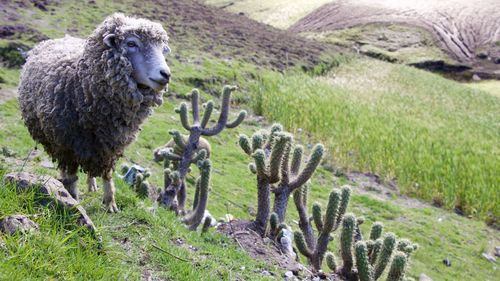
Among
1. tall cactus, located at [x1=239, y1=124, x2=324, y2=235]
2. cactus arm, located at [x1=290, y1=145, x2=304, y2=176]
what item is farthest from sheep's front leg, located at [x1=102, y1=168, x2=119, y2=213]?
cactus arm, located at [x1=290, y1=145, x2=304, y2=176]

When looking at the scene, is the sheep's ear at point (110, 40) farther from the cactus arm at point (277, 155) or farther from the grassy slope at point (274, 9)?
the grassy slope at point (274, 9)

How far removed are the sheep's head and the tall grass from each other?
8.54 m

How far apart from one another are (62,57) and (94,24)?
12.1 meters

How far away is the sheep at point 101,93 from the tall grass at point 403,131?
8.32 m

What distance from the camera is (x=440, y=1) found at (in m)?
48.8

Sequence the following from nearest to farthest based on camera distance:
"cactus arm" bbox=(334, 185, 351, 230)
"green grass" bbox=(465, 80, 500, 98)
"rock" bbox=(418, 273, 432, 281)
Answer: "cactus arm" bbox=(334, 185, 351, 230) → "rock" bbox=(418, 273, 432, 281) → "green grass" bbox=(465, 80, 500, 98)

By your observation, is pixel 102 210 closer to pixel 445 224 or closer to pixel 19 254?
pixel 19 254

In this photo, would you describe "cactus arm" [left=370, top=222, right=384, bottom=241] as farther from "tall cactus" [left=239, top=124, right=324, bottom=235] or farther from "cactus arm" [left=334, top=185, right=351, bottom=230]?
"tall cactus" [left=239, top=124, right=324, bottom=235]

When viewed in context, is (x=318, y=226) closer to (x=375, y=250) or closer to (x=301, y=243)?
(x=301, y=243)

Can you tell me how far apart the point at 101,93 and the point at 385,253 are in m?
3.21

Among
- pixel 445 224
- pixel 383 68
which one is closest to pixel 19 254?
pixel 445 224

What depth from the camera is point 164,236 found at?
4.41 meters

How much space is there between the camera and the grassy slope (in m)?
48.1

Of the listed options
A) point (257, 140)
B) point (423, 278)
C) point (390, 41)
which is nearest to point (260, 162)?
point (257, 140)
